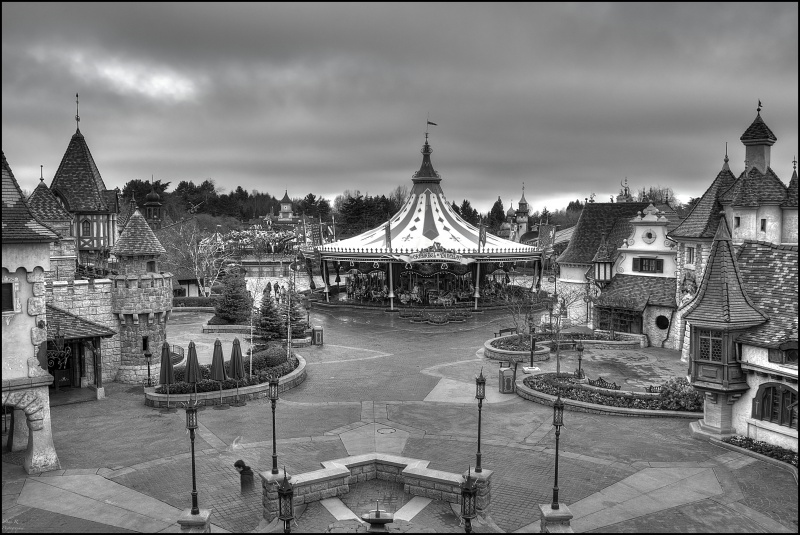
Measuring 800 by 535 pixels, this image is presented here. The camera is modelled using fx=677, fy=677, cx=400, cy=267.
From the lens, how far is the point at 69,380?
83.8 ft

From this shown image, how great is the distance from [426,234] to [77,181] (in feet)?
81.4

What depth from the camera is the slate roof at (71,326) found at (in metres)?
23.5

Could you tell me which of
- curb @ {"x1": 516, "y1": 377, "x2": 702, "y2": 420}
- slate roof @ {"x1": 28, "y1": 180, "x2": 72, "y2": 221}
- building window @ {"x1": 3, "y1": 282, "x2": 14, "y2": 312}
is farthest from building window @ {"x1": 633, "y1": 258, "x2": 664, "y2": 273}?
building window @ {"x1": 3, "y1": 282, "x2": 14, "y2": 312}

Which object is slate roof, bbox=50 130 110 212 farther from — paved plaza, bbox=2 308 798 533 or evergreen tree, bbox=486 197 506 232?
evergreen tree, bbox=486 197 506 232

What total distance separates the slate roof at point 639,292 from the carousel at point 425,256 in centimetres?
1325

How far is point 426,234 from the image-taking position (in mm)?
52906

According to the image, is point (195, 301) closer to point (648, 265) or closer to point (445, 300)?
point (445, 300)

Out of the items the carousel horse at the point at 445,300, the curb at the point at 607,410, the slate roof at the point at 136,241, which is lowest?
the curb at the point at 607,410

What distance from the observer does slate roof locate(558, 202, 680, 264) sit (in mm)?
41875

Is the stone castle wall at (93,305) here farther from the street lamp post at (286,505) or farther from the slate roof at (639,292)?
the slate roof at (639,292)

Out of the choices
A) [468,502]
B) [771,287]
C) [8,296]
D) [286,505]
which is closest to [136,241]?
[8,296]

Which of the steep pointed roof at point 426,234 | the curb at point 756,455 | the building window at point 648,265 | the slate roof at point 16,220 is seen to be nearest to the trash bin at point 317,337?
the steep pointed roof at point 426,234

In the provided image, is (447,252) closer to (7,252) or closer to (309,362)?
(309,362)

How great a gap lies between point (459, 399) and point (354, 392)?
3860mm
